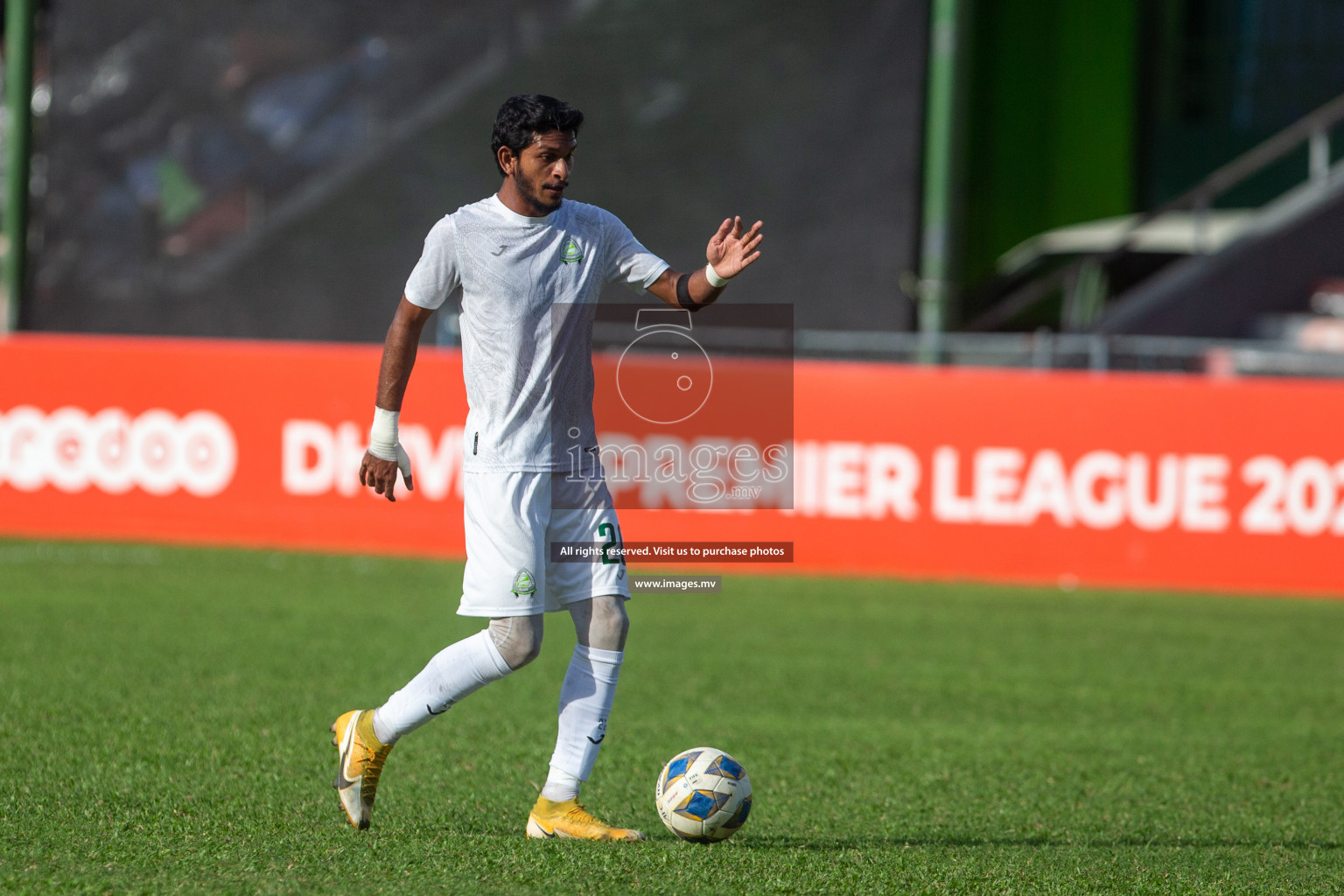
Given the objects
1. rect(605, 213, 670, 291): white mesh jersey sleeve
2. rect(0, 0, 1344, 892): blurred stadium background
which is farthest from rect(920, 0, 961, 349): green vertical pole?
rect(605, 213, 670, 291): white mesh jersey sleeve

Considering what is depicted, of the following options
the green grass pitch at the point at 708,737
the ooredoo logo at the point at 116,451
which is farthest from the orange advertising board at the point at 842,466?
the green grass pitch at the point at 708,737

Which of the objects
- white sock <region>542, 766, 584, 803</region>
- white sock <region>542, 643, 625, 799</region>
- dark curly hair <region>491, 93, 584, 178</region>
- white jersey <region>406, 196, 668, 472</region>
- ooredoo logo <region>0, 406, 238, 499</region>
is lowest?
white sock <region>542, 766, 584, 803</region>

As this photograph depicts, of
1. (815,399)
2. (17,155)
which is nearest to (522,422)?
(815,399)

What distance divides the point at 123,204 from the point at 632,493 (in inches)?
337

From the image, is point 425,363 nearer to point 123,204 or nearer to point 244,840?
point 123,204

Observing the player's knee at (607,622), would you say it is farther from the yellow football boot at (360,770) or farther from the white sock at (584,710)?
the yellow football boot at (360,770)

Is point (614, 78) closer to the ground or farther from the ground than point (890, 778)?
farther from the ground

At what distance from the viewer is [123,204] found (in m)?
18.3

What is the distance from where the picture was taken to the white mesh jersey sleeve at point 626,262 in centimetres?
540

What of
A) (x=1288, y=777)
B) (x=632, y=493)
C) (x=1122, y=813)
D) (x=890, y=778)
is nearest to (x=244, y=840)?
(x=890, y=778)

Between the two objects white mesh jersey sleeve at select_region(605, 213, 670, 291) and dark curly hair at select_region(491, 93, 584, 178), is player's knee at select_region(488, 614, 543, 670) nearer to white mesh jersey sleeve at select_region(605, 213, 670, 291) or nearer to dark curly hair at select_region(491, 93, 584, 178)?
white mesh jersey sleeve at select_region(605, 213, 670, 291)

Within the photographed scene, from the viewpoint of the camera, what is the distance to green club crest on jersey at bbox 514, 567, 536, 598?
5.14 metres

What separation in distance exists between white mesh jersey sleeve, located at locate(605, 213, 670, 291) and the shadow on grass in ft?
6.31

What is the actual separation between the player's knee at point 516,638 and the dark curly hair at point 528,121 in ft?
4.83
